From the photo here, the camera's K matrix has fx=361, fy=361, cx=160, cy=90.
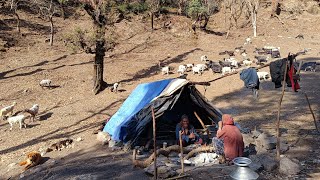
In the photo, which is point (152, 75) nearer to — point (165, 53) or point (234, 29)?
point (165, 53)

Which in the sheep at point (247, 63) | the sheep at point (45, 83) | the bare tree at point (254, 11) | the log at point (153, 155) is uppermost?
the bare tree at point (254, 11)

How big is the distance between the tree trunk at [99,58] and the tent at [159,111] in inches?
259

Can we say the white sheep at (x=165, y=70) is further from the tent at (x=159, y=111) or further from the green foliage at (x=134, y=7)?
the green foliage at (x=134, y=7)

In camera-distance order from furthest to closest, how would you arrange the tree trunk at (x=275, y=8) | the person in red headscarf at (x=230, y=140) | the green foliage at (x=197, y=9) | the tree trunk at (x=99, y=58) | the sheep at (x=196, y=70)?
1. the tree trunk at (x=275, y=8)
2. the green foliage at (x=197, y=9)
3. the sheep at (x=196, y=70)
4. the tree trunk at (x=99, y=58)
5. the person in red headscarf at (x=230, y=140)

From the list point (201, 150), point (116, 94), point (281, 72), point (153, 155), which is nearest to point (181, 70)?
point (116, 94)

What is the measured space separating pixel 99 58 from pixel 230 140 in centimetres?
1123

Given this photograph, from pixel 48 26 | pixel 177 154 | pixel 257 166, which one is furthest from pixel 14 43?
pixel 257 166

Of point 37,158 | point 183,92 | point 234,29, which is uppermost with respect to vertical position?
point 234,29

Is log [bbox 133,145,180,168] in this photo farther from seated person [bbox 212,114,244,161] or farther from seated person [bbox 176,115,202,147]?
seated person [bbox 212,114,244,161]

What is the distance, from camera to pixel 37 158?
10164 mm

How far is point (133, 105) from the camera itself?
36.1ft

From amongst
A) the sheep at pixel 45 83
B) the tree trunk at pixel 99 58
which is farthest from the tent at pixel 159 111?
the sheep at pixel 45 83

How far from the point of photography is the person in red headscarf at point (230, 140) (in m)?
7.88

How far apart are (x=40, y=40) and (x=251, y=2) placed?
19.1m
